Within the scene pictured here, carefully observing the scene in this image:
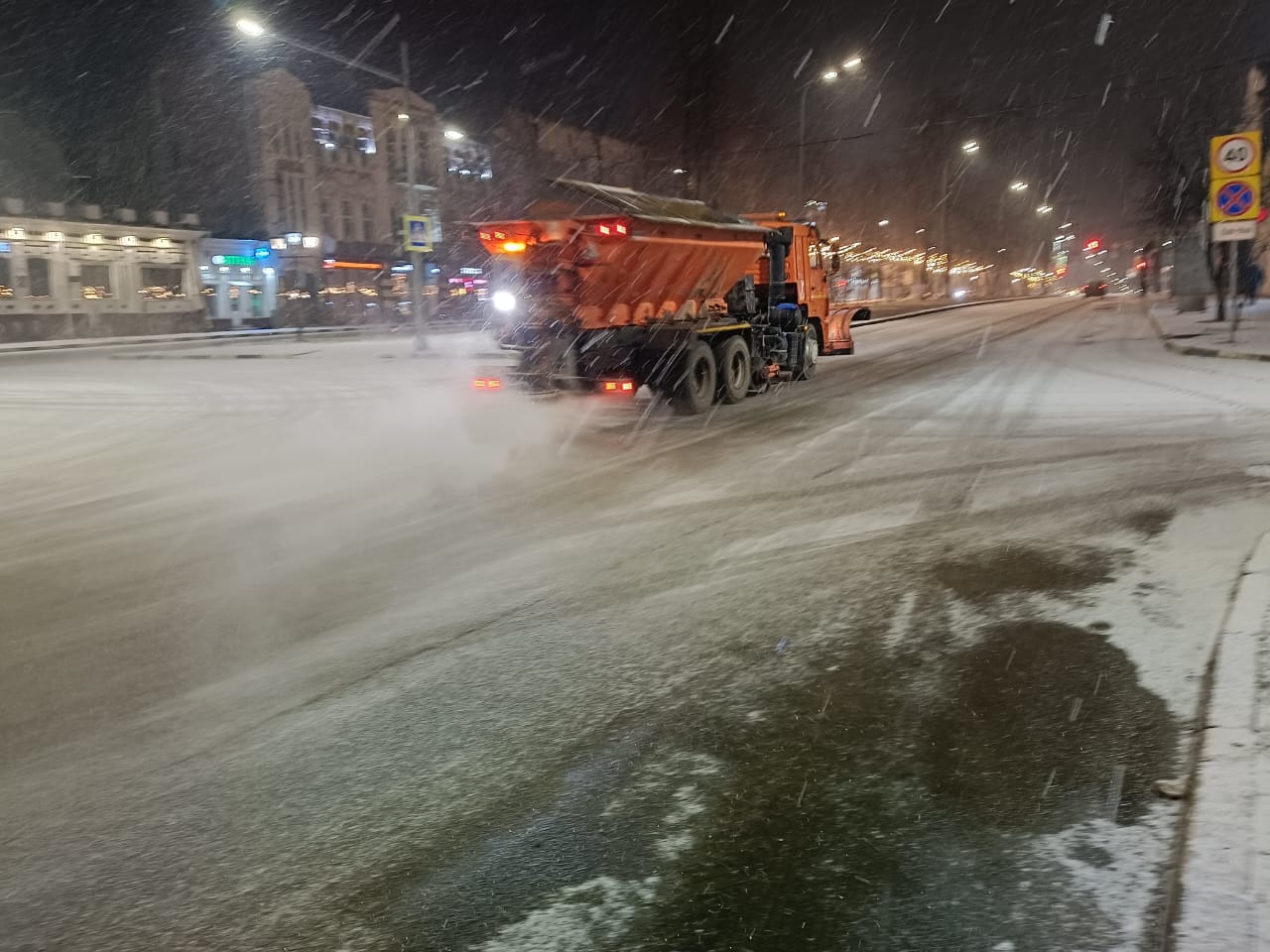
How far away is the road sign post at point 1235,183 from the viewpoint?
19375 millimetres

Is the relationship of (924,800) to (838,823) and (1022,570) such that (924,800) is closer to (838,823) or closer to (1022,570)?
(838,823)

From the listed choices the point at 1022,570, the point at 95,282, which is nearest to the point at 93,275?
the point at 95,282

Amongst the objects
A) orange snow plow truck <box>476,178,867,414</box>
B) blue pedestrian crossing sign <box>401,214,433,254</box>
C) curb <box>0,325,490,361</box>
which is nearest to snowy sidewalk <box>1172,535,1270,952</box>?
orange snow plow truck <box>476,178,867,414</box>

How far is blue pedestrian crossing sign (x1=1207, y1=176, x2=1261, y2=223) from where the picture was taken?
19641 mm

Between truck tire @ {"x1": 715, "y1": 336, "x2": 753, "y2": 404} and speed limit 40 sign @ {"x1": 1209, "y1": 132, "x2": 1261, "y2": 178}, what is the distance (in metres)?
11.2

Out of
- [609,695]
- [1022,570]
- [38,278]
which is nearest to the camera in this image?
[609,695]

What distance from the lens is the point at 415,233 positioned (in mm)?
24906

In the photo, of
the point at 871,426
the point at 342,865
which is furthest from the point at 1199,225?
the point at 342,865

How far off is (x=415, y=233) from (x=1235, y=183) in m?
18.0

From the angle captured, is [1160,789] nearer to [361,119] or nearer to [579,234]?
[579,234]

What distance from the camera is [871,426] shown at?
41.2 ft

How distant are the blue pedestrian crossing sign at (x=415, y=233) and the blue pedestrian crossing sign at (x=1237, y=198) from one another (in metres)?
17.6

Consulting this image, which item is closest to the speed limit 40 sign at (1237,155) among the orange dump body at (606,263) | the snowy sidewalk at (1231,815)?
the orange dump body at (606,263)

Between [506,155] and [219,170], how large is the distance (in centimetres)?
1555
